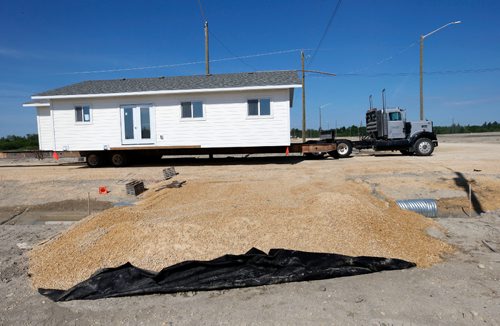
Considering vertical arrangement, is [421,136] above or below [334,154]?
above

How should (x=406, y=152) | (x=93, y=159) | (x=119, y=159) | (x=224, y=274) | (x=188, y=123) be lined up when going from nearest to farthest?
(x=224, y=274) < (x=188, y=123) < (x=119, y=159) < (x=93, y=159) < (x=406, y=152)

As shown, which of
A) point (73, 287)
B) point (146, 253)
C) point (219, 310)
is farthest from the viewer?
point (146, 253)

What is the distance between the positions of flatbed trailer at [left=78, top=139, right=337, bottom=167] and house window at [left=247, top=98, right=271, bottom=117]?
1620 millimetres

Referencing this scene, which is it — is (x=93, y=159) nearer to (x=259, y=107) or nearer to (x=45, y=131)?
(x=45, y=131)

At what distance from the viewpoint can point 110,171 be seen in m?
14.5

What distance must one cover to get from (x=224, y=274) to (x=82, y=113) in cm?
1490

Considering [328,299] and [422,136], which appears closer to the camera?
[328,299]

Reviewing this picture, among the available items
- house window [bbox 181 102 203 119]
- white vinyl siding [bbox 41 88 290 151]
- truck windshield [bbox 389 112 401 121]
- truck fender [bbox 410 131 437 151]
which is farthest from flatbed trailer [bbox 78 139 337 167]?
truck fender [bbox 410 131 437 151]

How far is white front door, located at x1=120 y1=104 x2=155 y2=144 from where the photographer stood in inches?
624

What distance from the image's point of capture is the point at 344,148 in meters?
18.3

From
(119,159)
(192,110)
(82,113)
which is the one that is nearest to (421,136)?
(192,110)

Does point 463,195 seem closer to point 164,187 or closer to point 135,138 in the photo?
Result: point 164,187

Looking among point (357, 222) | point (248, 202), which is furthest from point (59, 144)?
point (357, 222)

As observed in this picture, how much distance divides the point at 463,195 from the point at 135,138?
43.7 feet
